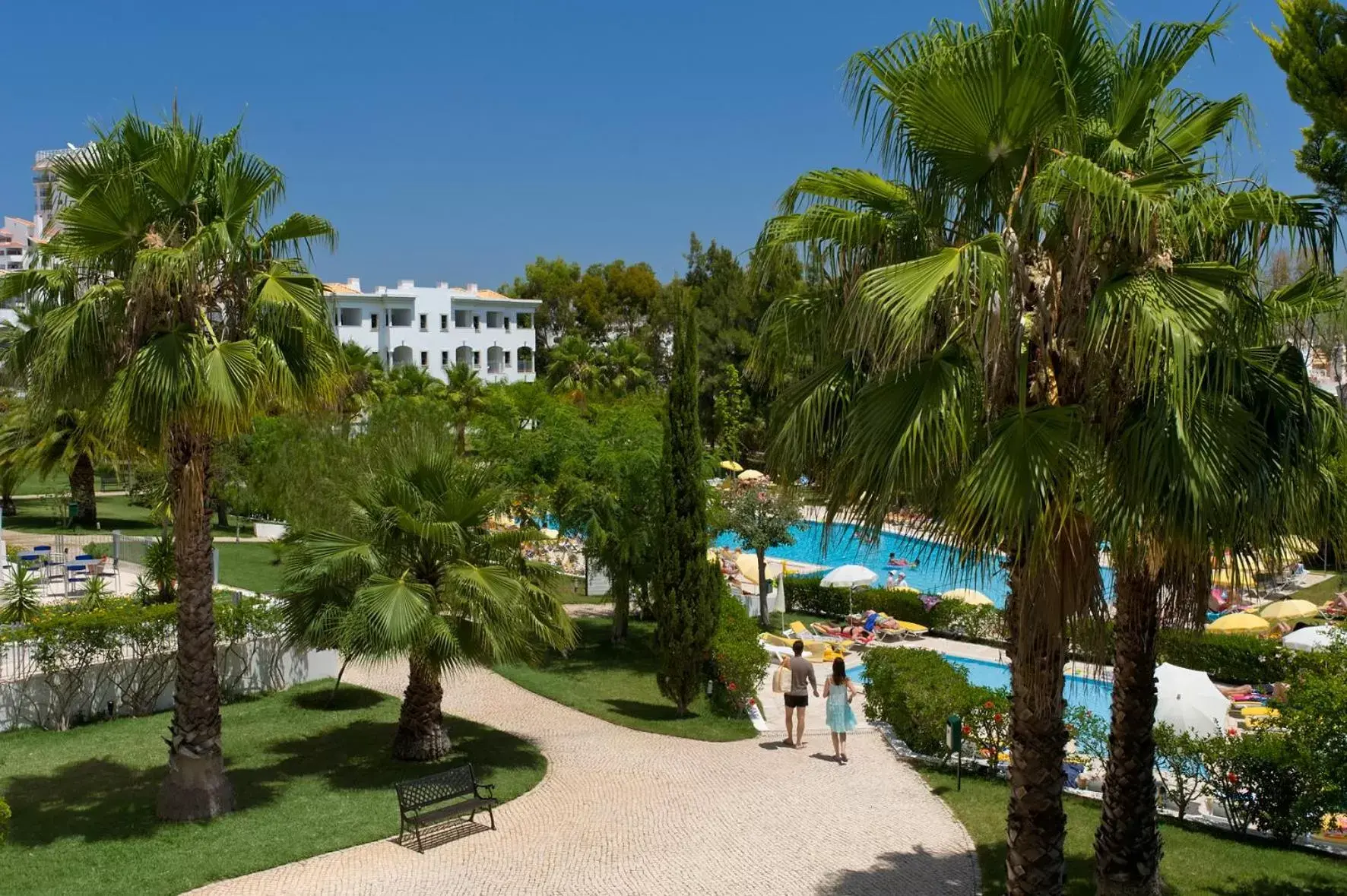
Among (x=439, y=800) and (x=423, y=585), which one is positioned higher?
(x=423, y=585)

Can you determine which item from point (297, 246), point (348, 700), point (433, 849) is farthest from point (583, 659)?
point (297, 246)

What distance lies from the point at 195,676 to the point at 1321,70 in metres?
18.0

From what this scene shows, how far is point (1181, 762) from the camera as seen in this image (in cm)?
1283

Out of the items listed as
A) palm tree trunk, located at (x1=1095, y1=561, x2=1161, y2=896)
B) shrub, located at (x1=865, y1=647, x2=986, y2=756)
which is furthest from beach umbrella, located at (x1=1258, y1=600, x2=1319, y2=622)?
palm tree trunk, located at (x1=1095, y1=561, x2=1161, y2=896)

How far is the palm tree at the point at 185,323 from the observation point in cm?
1120

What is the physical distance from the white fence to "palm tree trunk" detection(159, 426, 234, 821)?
3.07 m

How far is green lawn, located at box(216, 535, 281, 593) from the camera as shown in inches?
1071

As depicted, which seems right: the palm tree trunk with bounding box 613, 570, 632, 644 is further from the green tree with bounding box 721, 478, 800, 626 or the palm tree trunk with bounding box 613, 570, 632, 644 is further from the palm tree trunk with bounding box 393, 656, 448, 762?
the palm tree trunk with bounding box 393, 656, 448, 762

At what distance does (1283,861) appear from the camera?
11398 millimetres

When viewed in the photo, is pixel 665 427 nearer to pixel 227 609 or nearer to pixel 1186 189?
pixel 227 609

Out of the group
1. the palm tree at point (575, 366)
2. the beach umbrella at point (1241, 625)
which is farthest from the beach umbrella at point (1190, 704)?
the palm tree at point (575, 366)

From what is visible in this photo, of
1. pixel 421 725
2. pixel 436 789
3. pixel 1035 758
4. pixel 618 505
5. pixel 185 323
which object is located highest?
pixel 185 323

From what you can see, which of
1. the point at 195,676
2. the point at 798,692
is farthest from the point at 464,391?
the point at 195,676

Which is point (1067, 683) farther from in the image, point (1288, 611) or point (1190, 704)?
point (1288, 611)
